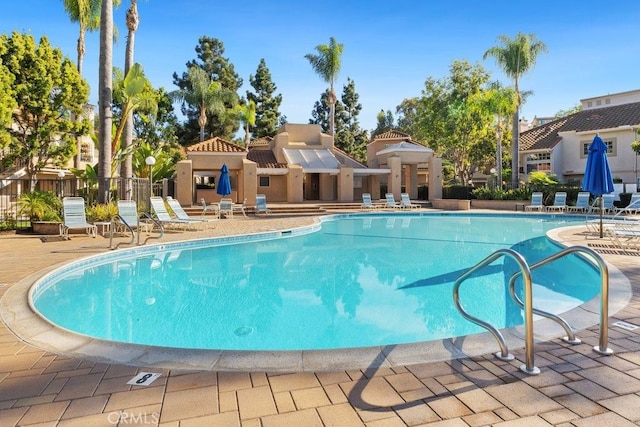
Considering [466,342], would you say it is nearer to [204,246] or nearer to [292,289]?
[292,289]

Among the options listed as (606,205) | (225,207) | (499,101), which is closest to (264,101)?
(499,101)

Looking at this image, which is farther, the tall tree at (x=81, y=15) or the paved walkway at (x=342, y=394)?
the tall tree at (x=81, y=15)

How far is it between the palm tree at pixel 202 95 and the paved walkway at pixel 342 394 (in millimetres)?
42192

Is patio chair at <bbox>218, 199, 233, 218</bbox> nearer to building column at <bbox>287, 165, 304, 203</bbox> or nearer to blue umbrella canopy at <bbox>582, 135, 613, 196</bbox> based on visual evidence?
building column at <bbox>287, 165, 304, 203</bbox>

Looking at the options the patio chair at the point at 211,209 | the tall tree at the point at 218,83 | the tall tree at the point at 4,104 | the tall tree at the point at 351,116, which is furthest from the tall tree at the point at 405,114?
the tall tree at the point at 4,104

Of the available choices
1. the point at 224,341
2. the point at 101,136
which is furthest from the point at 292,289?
the point at 101,136

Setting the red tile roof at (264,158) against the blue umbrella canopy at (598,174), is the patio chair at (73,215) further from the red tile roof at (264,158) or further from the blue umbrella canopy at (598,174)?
the red tile roof at (264,158)

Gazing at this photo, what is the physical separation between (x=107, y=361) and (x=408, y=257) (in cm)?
974

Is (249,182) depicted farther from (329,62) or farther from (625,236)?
(625,236)

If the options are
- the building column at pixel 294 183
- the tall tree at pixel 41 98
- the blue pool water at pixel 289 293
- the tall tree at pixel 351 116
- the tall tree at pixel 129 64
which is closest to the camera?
the blue pool water at pixel 289 293

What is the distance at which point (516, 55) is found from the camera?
3166 cm

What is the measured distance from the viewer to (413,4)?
2009 centimetres

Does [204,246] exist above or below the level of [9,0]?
below

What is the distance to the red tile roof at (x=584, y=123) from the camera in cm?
3762
